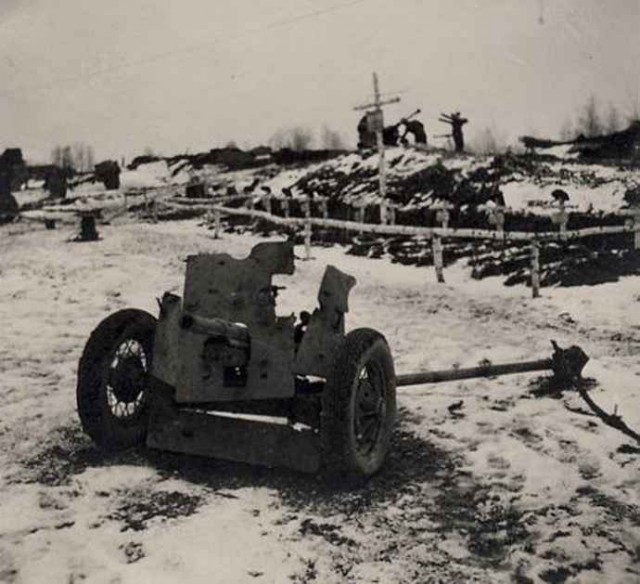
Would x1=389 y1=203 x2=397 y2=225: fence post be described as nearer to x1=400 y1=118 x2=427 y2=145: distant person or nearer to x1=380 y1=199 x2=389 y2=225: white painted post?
x1=380 y1=199 x2=389 y2=225: white painted post

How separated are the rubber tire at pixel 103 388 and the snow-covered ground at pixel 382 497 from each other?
5.9 inches

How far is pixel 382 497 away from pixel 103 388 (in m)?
1.96

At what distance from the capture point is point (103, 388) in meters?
5.05

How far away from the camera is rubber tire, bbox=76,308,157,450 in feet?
16.5

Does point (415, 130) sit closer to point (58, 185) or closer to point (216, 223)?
point (216, 223)

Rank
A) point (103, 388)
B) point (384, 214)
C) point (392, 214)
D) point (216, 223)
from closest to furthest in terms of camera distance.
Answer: point (103, 388) < point (392, 214) < point (216, 223) < point (384, 214)

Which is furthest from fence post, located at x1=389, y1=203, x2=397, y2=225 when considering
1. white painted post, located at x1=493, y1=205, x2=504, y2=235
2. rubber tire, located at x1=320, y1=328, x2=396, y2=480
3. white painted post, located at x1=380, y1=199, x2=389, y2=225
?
rubber tire, located at x1=320, y1=328, x2=396, y2=480

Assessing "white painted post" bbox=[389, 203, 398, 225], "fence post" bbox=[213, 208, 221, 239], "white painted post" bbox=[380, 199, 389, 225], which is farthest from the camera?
"white painted post" bbox=[380, 199, 389, 225]

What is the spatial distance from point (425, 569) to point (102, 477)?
2.22 meters

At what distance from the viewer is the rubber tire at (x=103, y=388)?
502 centimetres

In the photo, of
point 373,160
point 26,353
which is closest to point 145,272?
point 26,353

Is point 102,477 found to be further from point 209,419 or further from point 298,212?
point 298,212

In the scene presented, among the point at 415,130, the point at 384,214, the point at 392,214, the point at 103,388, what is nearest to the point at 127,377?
the point at 103,388

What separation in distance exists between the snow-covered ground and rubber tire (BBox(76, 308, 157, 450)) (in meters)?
0.15
